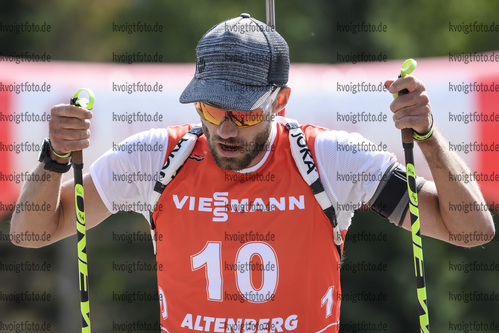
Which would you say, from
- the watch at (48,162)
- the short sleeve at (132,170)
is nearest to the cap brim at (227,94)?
the short sleeve at (132,170)

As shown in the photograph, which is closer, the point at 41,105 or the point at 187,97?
the point at 187,97

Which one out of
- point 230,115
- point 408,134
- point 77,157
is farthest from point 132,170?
point 408,134

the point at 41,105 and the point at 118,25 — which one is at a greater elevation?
the point at 118,25

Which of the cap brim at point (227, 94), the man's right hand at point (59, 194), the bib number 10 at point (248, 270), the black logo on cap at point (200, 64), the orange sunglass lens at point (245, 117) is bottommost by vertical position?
the bib number 10 at point (248, 270)

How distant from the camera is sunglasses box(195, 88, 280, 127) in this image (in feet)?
10.5

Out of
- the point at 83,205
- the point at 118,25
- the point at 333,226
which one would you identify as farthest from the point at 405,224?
the point at 118,25

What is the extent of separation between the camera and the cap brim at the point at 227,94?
314 cm

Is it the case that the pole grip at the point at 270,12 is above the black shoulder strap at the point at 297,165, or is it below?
above

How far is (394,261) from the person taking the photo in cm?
821

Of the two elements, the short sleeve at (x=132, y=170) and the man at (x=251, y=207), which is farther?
the short sleeve at (x=132, y=170)

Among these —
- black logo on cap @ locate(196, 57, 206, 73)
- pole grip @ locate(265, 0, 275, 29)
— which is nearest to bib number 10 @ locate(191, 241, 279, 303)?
black logo on cap @ locate(196, 57, 206, 73)

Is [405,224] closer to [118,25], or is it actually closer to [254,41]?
[254,41]

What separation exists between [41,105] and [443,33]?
5386 mm

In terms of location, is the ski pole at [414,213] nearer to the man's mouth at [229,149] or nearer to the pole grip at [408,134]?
the pole grip at [408,134]
